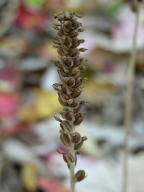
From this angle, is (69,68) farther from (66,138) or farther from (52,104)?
(52,104)

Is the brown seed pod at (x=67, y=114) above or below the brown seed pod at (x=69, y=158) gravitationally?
above

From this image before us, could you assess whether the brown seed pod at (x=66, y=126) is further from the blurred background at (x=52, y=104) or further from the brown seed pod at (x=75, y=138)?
the blurred background at (x=52, y=104)

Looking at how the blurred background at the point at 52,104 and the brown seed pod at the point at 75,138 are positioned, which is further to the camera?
the blurred background at the point at 52,104

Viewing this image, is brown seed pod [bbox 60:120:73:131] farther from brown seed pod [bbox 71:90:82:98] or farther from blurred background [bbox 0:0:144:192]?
blurred background [bbox 0:0:144:192]

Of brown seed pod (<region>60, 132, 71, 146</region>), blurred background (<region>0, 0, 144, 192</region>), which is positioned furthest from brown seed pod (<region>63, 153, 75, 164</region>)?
blurred background (<region>0, 0, 144, 192</region>)

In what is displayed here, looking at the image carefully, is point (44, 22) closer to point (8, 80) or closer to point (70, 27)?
point (8, 80)

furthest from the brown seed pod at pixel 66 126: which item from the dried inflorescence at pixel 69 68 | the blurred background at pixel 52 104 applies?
the blurred background at pixel 52 104

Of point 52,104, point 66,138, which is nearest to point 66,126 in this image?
point 66,138

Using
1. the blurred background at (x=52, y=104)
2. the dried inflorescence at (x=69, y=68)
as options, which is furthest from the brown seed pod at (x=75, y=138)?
the blurred background at (x=52, y=104)

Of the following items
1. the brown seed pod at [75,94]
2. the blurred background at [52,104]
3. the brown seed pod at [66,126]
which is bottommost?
the brown seed pod at [66,126]
